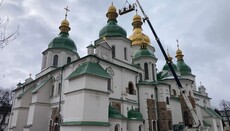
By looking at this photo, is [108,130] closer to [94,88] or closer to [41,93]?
[94,88]

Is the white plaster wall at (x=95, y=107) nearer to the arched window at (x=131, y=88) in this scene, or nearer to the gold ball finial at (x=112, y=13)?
the arched window at (x=131, y=88)

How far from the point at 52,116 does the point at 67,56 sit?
9522 millimetres

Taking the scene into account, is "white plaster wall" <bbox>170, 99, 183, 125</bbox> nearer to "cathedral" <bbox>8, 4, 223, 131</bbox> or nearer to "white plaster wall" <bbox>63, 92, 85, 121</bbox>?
"cathedral" <bbox>8, 4, 223, 131</bbox>

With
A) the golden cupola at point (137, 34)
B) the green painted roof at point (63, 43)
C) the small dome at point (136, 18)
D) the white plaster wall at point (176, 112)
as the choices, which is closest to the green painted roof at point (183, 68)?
the golden cupola at point (137, 34)

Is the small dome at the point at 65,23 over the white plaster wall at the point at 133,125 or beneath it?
over

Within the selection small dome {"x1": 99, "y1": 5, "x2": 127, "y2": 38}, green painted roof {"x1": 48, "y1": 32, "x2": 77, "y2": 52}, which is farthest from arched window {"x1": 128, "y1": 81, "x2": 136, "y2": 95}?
green painted roof {"x1": 48, "y1": 32, "x2": 77, "y2": 52}

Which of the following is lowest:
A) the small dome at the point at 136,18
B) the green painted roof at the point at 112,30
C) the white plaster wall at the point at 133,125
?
the white plaster wall at the point at 133,125

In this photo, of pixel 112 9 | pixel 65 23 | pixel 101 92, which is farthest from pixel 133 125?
pixel 65 23

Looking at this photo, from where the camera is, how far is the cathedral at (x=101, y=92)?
17031 mm

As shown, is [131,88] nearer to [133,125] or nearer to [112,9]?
[133,125]

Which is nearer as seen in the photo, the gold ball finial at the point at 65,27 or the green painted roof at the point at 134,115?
the green painted roof at the point at 134,115

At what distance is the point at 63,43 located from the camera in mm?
28609

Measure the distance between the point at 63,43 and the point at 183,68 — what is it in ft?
83.7

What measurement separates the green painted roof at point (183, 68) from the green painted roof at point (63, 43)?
23.0 meters
